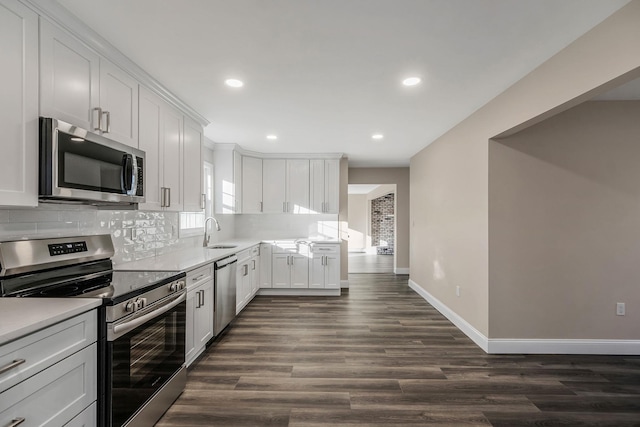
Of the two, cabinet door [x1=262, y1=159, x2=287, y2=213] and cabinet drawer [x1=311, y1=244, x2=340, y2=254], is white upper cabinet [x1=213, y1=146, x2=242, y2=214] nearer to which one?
cabinet door [x1=262, y1=159, x2=287, y2=213]

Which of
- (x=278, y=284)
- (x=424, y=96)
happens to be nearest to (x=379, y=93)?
(x=424, y=96)

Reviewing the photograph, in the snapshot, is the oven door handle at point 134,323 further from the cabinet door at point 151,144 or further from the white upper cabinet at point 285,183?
the white upper cabinet at point 285,183

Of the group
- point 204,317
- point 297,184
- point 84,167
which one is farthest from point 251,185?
point 84,167

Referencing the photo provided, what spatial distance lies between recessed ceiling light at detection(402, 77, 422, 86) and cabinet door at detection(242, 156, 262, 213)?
11.0 ft

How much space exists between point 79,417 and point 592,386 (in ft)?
11.4

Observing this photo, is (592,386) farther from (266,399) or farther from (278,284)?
(278,284)

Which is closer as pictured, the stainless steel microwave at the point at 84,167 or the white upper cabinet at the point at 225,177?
the stainless steel microwave at the point at 84,167

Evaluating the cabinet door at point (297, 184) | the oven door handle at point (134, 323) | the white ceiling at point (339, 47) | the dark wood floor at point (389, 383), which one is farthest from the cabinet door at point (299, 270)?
the oven door handle at point (134, 323)

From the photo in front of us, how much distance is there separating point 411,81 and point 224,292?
2.81m

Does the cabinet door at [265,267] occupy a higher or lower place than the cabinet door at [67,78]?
lower

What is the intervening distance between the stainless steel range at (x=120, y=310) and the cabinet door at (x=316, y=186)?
342 cm

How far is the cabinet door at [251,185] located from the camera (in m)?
5.22

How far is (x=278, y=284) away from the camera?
5.09 meters

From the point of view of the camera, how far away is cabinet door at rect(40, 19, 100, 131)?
159cm
